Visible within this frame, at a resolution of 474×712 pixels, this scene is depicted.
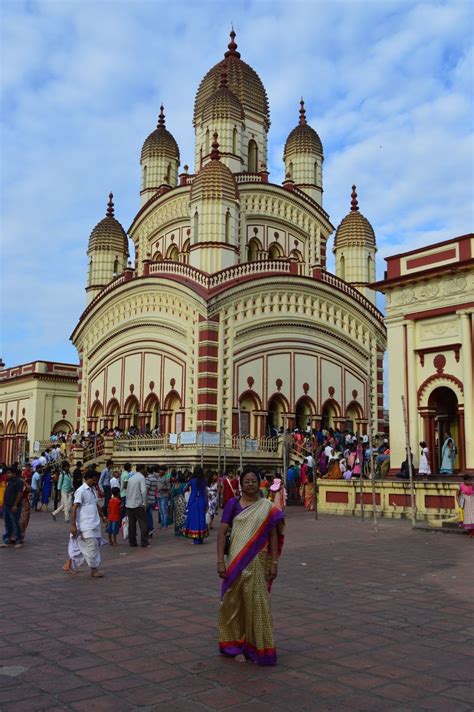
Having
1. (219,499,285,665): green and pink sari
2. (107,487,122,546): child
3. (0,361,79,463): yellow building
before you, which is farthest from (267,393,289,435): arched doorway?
(219,499,285,665): green and pink sari

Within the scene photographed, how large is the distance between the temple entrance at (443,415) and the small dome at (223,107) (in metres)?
17.7

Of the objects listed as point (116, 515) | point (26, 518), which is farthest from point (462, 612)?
point (26, 518)

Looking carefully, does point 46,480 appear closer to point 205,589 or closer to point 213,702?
point 205,589

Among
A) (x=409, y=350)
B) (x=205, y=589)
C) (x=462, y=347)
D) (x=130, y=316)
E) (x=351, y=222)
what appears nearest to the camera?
(x=205, y=589)

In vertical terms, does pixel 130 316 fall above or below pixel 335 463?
above

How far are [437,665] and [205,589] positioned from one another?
3601 millimetres

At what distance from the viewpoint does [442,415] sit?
18.8 m

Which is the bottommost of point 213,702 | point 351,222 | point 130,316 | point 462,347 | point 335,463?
point 213,702

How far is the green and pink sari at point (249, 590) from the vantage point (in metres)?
5.31

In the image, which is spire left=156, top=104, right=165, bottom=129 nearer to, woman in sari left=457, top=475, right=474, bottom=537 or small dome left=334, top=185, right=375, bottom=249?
small dome left=334, top=185, right=375, bottom=249

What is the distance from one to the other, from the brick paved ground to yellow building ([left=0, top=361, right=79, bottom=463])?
31.2 meters

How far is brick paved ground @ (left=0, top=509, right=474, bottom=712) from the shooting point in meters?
4.58

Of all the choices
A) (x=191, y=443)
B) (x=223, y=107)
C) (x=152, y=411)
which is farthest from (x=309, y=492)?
(x=223, y=107)

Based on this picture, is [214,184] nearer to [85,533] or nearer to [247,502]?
[85,533]
